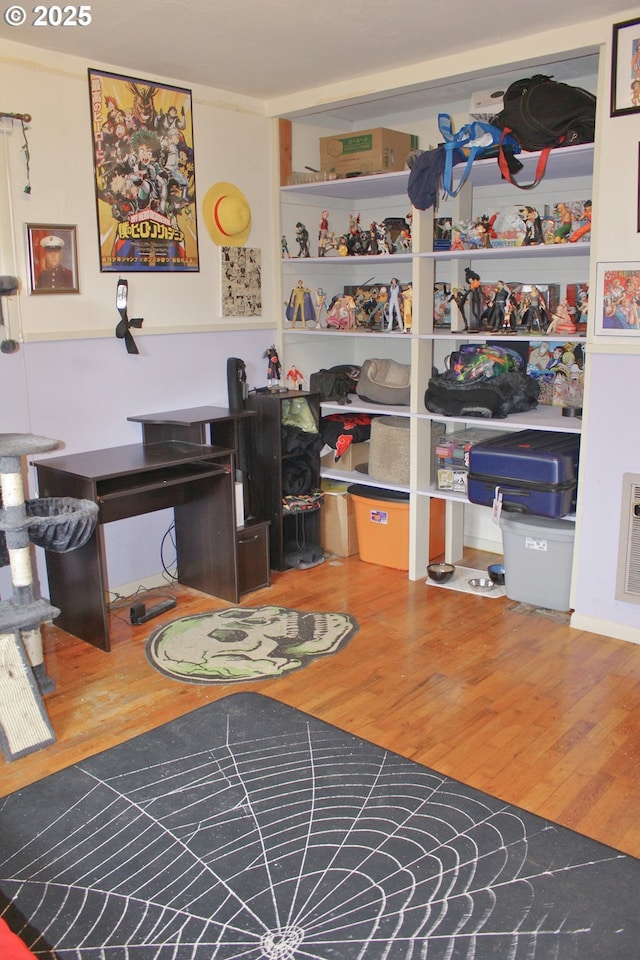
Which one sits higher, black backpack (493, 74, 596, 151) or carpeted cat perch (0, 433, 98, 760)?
black backpack (493, 74, 596, 151)

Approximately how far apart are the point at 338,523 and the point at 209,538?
0.89 m

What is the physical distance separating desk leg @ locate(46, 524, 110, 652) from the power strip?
247 mm

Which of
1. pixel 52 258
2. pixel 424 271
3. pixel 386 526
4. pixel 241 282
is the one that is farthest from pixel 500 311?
pixel 52 258

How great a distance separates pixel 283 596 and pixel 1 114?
2481 mm

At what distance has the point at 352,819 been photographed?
2328 millimetres

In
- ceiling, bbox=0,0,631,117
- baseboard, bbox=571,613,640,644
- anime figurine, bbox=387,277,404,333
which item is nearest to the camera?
ceiling, bbox=0,0,631,117

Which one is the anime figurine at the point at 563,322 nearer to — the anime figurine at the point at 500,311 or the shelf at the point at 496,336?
the shelf at the point at 496,336

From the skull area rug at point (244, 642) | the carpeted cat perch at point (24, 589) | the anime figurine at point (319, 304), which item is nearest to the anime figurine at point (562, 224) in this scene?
the anime figurine at point (319, 304)

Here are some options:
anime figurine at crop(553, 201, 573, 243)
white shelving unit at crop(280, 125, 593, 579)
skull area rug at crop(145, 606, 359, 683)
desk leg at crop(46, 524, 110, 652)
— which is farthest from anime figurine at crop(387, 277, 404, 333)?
desk leg at crop(46, 524, 110, 652)

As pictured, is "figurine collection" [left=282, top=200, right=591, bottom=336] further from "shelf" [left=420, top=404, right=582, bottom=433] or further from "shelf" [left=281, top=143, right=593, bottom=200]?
"shelf" [left=420, top=404, right=582, bottom=433]

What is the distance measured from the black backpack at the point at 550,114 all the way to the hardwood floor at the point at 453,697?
2.12 m

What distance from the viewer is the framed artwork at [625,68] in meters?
3.13

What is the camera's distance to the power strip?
12.2 feet

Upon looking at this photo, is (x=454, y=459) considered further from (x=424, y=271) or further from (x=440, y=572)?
(x=424, y=271)
